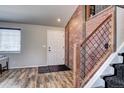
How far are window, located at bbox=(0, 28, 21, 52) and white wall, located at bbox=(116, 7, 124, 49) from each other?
5.17 m

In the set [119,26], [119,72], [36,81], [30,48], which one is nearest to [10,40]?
[30,48]

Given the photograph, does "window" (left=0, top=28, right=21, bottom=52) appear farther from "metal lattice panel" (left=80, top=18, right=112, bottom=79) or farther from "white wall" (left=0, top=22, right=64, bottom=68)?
"metal lattice panel" (left=80, top=18, right=112, bottom=79)

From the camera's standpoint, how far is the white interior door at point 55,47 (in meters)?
7.32

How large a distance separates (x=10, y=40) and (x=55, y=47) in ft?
7.89

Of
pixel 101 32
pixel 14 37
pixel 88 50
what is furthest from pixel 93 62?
pixel 14 37

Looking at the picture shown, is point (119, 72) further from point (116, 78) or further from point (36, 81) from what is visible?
point (36, 81)

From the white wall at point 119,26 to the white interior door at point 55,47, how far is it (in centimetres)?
521

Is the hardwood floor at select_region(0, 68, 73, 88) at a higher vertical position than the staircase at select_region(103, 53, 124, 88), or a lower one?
lower

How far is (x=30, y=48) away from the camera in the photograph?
6.82 metres

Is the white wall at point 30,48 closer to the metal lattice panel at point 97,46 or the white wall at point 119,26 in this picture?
the metal lattice panel at point 97,46

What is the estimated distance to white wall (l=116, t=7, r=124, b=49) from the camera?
2352 millimetres

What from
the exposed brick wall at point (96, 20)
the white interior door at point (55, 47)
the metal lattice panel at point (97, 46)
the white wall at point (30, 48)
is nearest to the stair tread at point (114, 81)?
the metal lattice panel at point (97, 46)

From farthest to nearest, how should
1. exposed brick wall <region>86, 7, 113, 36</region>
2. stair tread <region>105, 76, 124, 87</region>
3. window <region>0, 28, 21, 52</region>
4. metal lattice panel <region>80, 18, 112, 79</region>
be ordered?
window <region>0, 28, 21, 52</region>
exposed brick wall <region>86, 7, 113, 36</region>
metal lattice panel <region>80, 18, 112, 79</region>
stair tread <region>105, 76, 124, 87</region>

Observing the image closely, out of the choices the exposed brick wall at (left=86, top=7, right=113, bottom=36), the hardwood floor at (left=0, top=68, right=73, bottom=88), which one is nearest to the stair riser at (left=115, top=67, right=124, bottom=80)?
the exposed brick wall at (left=86, top=7, right=113, bottom=36)
